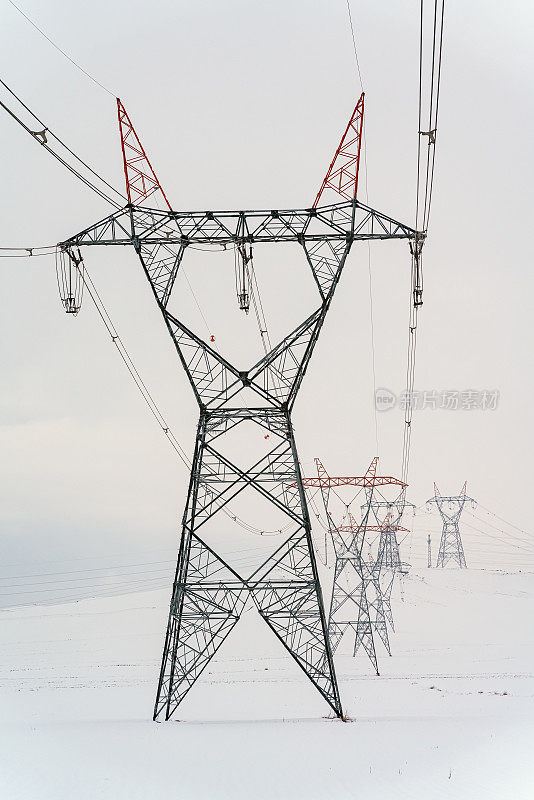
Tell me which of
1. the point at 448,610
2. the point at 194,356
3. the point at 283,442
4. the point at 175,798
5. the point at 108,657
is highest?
the point at 194,356

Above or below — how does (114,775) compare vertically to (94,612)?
above

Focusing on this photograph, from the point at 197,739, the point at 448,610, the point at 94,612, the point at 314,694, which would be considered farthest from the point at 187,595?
the point at 94,612

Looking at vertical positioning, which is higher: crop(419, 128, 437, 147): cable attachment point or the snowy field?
crop(419, 128, 437, 147): cable attachment point

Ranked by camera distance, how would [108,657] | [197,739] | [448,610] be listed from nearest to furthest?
[197,739]
[108,657]
[448,610]

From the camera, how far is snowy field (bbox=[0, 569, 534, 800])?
16.6 metres

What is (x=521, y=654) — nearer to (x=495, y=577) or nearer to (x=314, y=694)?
(x=314, y=694)

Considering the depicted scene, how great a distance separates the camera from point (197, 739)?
66.8 feet

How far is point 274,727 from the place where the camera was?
72.1 ft

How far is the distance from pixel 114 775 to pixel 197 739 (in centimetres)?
364

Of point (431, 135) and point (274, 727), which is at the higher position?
point (431, 135)

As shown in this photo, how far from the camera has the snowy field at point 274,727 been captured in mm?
16594

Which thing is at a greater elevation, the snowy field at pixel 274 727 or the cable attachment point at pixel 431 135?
the cable attachment point at pixel 431 135

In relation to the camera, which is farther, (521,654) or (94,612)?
(94,612)

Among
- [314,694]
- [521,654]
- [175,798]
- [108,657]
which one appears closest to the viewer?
[175,798]
